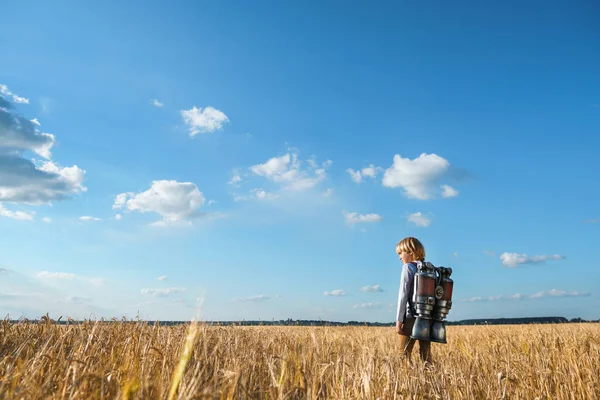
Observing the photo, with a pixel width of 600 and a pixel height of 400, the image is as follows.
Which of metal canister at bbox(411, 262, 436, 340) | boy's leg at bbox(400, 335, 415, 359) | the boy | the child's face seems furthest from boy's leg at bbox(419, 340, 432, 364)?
the child's face

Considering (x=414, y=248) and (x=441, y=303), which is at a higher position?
(x=414, y=248)

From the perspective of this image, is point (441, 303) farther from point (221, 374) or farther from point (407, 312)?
point (221, 374)

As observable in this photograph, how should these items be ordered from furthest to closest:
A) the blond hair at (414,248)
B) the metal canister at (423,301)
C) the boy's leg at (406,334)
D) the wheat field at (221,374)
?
the blond hair at (414,248) < the boy's leg at (406,334) < the metal canister at (423,301) < the wheat field at (221,374)

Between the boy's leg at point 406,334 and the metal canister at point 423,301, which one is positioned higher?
the metal canister at point 423,301

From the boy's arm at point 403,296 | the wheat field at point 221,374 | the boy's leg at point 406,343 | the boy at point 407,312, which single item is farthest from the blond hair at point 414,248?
the wheat field at point 221,374

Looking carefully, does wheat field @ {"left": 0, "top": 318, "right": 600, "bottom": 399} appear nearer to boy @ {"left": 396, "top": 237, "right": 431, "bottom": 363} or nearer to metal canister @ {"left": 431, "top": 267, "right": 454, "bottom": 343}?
boy @ {"left": 396, "top": 237, "right": 431, "bottom": 363}

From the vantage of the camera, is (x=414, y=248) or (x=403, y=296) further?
(x=414, y=248)

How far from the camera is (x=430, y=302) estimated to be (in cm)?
628

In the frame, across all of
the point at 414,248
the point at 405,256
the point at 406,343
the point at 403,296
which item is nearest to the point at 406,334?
the point at 406,343

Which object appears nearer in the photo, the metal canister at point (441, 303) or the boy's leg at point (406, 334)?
the metal canister at point (441, 303)

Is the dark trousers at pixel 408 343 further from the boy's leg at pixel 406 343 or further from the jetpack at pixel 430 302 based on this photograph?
the jetpack at pixel 430 302

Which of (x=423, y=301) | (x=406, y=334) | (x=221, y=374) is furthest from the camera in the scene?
(x=406, y=334)

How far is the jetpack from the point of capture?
6.26 m

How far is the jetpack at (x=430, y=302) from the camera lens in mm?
6262
